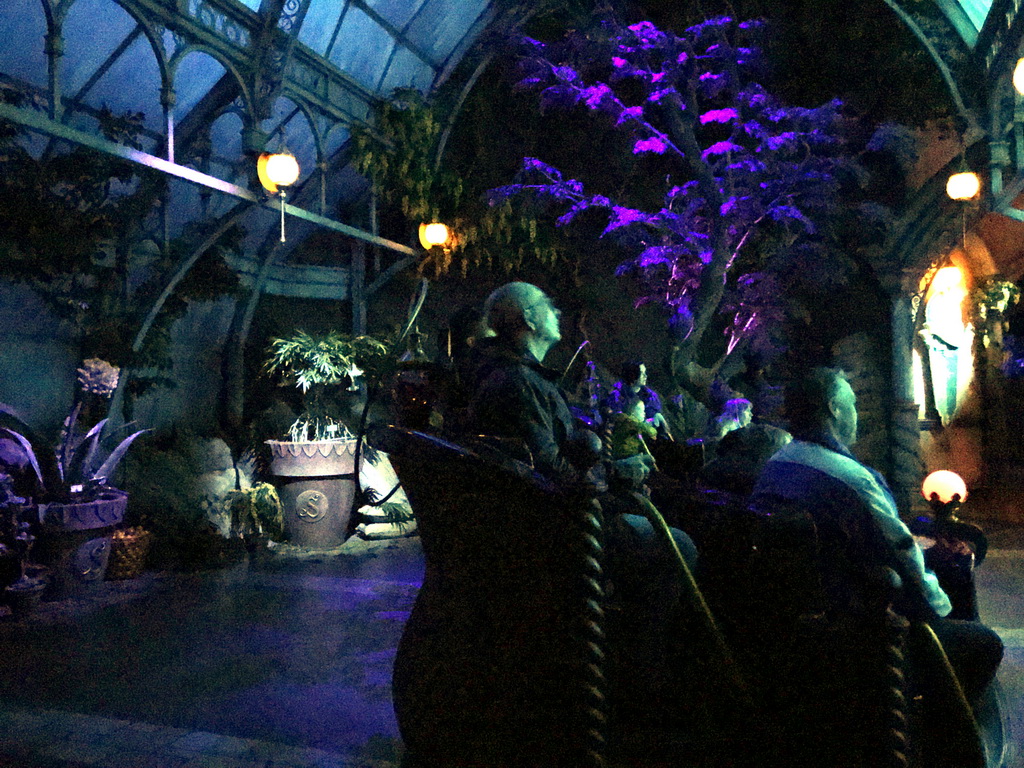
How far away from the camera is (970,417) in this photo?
9.33m

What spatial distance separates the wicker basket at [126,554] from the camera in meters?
5.60

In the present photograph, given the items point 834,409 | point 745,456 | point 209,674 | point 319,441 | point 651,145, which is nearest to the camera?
point 834,409

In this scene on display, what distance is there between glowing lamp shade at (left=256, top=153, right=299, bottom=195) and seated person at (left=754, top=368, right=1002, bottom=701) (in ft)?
18.0

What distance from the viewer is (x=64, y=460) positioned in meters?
5.47

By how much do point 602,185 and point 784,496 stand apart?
909 centimetres

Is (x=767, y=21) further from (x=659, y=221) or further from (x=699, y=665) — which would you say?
(x=699, y=665)

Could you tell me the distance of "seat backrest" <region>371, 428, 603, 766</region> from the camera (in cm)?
184

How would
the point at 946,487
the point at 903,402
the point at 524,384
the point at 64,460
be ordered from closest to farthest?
the point at 524,384, the point at 946,487, the point at 64,460, the point at 903,402

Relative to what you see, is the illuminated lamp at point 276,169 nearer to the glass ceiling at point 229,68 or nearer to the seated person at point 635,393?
the glass ceiling at point 229,68

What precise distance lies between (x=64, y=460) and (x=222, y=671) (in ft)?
8.68

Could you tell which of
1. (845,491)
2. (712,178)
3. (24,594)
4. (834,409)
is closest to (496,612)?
(845,491)

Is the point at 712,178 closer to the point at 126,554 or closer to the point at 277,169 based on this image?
the point at 277,169

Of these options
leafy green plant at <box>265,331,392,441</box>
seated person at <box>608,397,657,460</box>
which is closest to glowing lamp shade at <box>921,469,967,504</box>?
seated person at <box>608,397,657,460</box>

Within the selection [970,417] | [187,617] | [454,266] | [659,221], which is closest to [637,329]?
[659,221]
